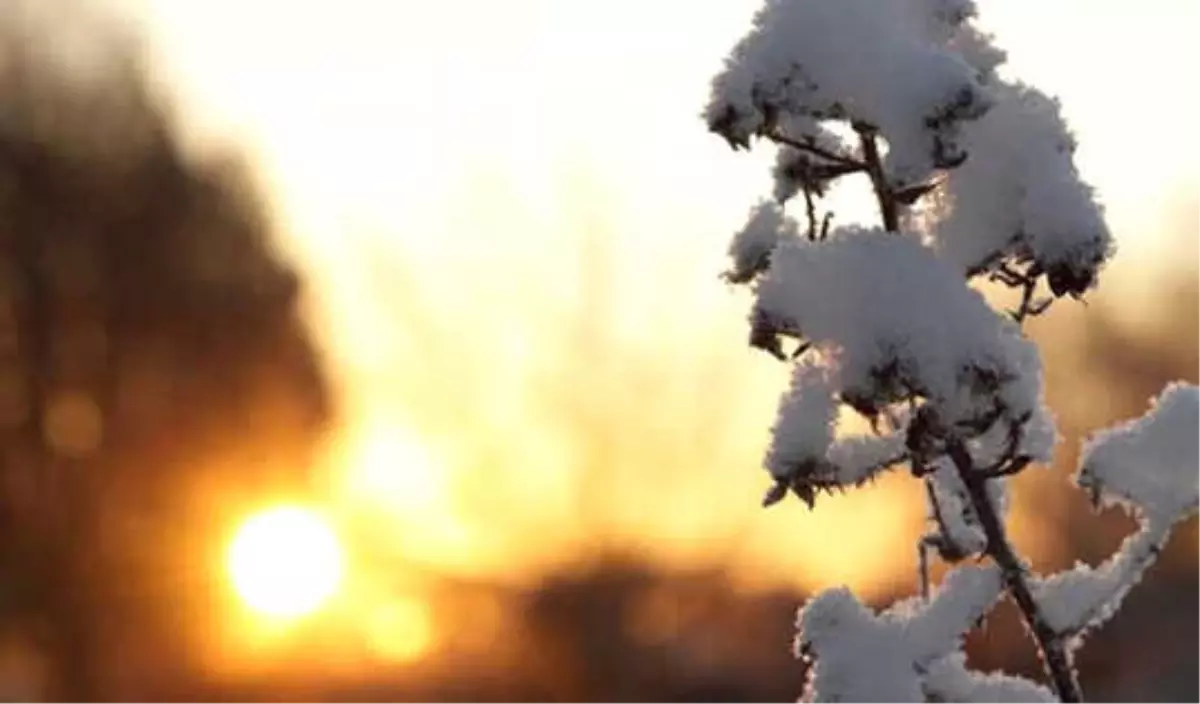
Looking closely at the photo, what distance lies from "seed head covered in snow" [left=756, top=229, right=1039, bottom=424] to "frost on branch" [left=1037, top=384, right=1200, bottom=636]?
248 millimetres

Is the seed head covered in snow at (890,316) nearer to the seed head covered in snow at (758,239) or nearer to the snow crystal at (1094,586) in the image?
the seed head covered in snow at (758,239)

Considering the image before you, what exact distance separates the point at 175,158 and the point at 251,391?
305 centimetres

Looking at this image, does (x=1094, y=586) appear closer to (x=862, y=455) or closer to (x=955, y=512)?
(x=955, y=512)

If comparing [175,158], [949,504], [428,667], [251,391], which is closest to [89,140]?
[175,158]

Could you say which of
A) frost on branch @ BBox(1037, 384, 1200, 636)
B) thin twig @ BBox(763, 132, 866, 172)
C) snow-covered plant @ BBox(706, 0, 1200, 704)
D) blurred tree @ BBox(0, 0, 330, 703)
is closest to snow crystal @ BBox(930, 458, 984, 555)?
snow-covered plant @ BBox(706, 0, 1200, 704)

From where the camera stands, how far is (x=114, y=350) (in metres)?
26.7

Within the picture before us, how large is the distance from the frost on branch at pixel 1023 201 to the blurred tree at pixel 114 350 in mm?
23349

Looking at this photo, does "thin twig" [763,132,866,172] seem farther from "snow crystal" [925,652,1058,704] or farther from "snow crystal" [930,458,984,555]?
"snow crystal" [925,652,1058,704]

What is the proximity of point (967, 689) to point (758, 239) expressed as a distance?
2.34ft

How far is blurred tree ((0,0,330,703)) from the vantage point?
1003 inches

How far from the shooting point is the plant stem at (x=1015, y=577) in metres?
2.85

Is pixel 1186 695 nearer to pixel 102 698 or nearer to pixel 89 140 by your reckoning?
pixel 102 698

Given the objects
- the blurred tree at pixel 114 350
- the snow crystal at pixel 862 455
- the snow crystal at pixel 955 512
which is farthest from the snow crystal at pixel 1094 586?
the blurred tree at pixel 114 350

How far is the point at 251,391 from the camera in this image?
26.6 meters
